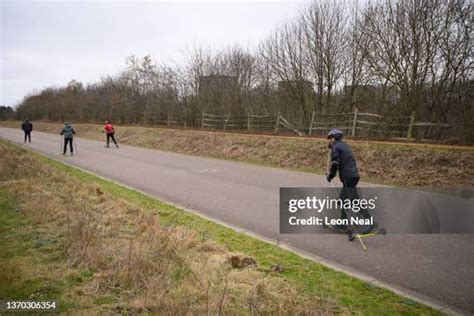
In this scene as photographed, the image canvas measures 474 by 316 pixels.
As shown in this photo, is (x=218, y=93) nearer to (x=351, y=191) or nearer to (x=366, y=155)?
(x=366, y=155)

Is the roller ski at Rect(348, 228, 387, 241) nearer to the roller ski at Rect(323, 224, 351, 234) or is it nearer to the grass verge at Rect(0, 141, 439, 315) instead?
the roller ski at Rect(323, 224, 351, 234)

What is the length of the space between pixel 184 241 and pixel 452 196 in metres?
7.97

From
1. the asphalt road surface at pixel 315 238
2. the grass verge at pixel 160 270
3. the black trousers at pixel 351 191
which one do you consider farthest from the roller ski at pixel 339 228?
the grass verge at pixel 160 270

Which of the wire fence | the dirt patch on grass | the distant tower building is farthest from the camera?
the distant tower building

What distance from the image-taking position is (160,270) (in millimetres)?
4734

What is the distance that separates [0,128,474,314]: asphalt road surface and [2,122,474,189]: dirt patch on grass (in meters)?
2.24

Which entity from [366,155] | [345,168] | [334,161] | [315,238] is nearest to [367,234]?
[315,238]

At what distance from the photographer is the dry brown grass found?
3.95 meters

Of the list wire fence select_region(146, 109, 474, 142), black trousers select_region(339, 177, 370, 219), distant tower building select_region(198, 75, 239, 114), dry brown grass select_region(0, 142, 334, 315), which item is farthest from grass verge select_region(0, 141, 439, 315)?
distant tower building select_region(198, 75, 239, 114)

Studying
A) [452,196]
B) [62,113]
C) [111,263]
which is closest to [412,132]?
[452,196]

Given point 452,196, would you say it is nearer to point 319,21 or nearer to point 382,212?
point 382,212

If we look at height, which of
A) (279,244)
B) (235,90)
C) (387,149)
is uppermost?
(235,90)

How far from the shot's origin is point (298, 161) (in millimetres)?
16812

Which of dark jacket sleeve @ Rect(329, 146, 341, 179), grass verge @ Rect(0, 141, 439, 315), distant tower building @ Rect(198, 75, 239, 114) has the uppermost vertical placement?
distant tower building @ Rect(198, 75, 239, 114)
